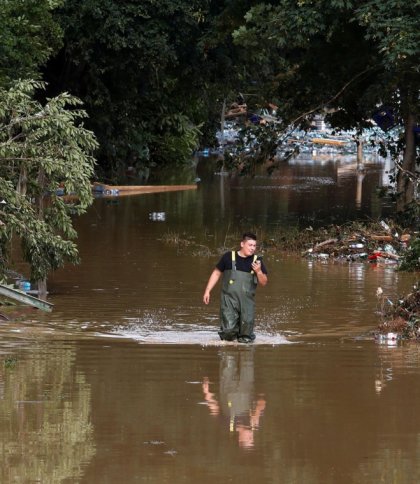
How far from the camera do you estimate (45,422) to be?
985cm

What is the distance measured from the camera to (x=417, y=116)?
27406mm

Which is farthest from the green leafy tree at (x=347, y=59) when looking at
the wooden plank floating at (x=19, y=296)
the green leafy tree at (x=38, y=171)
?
the wooden plank floating at (x=19, y=296)

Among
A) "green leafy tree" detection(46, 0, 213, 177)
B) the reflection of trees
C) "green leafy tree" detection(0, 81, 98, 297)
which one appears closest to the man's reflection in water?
the reflection of trees

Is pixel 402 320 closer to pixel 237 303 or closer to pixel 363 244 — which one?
pixel 237 303

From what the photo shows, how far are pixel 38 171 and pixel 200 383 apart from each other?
279 inches

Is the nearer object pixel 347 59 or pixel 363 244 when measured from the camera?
pixel 363 244

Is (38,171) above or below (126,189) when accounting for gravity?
above

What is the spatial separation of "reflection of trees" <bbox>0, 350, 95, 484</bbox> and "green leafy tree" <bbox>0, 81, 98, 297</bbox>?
490cm

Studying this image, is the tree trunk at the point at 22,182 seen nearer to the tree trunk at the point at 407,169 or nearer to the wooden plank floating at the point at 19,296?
the wooden plank floating at the point at 19,296

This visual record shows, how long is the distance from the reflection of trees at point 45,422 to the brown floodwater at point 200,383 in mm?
16

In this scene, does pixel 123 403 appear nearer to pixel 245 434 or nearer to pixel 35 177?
pixel 245 434

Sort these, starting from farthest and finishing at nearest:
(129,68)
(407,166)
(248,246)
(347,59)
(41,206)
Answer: (129,68) < (347,59) < (407,166) < (41,206) < (248,246)

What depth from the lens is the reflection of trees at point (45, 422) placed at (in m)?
8.57

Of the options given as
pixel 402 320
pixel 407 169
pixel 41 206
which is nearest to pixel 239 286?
pixel 402 320
